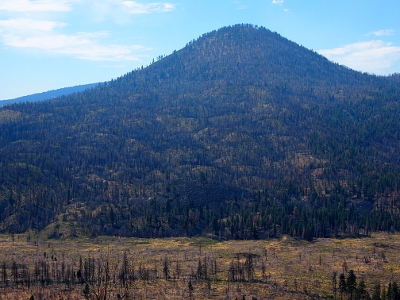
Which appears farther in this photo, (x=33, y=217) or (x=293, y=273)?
(x=33, y=217)

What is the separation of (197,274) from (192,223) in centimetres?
6455

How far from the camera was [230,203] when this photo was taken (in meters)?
184

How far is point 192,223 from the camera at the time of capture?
163 metres

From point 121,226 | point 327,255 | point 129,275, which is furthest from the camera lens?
point 121,226

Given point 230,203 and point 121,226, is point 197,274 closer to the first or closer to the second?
point 121,226

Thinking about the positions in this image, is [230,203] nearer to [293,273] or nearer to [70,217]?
[70,217]

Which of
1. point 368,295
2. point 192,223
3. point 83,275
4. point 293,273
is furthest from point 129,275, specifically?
point 192,223

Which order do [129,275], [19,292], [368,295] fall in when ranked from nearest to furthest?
[368,295] < [19,292] < [129,275]

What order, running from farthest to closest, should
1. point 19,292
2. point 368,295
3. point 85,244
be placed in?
1. point 85,244
2. point 19,292
3. point 368,295

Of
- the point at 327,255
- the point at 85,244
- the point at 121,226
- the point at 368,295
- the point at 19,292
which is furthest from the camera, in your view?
the point at 121,226

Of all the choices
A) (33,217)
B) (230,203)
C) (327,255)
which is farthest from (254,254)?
(33,217)

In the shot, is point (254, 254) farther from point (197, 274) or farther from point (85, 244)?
point (85, 244)

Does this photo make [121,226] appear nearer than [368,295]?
No

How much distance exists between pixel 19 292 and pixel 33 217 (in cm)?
8252
